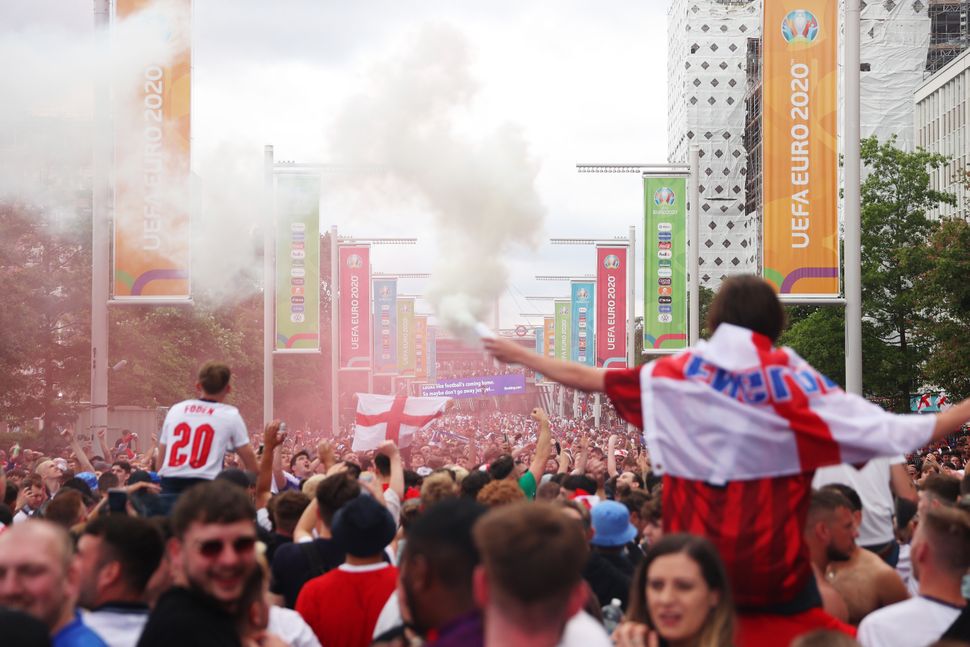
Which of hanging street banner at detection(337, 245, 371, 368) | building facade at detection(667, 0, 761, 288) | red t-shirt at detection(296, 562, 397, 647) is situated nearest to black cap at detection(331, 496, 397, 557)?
red t-shirt at detection(296, 562, 397, 647)

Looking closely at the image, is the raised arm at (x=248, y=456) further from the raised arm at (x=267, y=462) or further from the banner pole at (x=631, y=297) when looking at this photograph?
the banner pole at (x=631, y=297)

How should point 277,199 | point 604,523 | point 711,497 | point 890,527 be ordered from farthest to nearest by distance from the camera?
1. point 277,199
2. point 890,527
3. point 604,523
4. point 711,497

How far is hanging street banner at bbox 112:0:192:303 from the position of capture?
2053cm

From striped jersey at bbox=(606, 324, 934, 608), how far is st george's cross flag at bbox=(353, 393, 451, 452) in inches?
683

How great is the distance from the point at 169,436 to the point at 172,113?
41.6 ft

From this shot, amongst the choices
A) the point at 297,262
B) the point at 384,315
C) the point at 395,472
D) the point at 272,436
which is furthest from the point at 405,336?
the point at 272,436

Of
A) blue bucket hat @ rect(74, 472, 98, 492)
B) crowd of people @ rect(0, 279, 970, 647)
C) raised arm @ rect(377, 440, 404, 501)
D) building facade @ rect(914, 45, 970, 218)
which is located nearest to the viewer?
crowd of people @ rect(0, 279, 970, 647)

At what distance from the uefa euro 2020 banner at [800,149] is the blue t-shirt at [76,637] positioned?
15181 millimetres

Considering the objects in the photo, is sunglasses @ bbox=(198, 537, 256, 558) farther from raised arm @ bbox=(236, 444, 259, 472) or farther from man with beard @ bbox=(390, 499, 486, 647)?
raised arm @ bbox=(236, 444, 259, 472)

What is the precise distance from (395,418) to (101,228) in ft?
19.7

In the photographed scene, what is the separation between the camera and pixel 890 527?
8.38 m

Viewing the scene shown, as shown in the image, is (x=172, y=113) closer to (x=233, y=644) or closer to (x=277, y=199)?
(x=277, y=199)

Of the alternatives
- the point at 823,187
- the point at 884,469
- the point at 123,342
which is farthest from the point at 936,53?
the point at 884,469

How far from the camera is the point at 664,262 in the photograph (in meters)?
29.2
